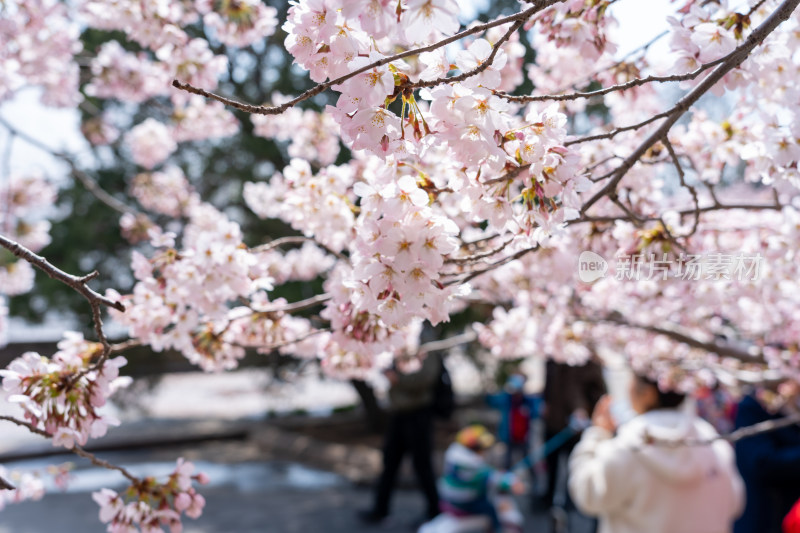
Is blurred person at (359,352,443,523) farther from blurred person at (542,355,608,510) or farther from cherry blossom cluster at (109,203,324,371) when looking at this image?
cherry blossom cluster at (109,203,324,371)

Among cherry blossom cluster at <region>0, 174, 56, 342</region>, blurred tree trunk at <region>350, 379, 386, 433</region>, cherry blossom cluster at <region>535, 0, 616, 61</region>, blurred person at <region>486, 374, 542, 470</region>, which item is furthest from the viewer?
blurred tree trunk at <region>350, 379, 386, 433</region>

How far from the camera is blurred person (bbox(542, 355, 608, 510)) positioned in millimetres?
4551

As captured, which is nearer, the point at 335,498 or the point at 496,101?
the point at 496,101

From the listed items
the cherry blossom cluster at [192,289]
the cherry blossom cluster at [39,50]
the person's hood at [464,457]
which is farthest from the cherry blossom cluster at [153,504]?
the person's hood at [464,457]

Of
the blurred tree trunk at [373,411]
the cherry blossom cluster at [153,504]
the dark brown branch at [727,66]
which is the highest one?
the dark brown branch at [727,66]

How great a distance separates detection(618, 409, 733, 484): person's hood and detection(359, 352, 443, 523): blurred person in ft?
5.94

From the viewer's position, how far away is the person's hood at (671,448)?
205cm

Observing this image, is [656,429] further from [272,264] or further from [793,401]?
[272,264]

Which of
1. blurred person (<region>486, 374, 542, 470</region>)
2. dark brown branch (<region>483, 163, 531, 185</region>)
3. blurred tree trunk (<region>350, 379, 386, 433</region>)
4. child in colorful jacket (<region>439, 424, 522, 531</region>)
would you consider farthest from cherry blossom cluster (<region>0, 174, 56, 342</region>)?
blurred tree trunk (<region>350, 379, 386, 433</region>)

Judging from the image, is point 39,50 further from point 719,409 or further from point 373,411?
point 373,411

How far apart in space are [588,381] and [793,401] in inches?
86.5

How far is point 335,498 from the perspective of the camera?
17.4 ft

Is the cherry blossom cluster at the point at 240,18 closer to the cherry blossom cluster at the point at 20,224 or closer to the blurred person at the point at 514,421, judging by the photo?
the cherry blossom cluster at the point at 20,224

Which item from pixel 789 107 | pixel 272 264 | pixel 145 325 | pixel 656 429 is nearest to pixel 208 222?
pixel 272 264
